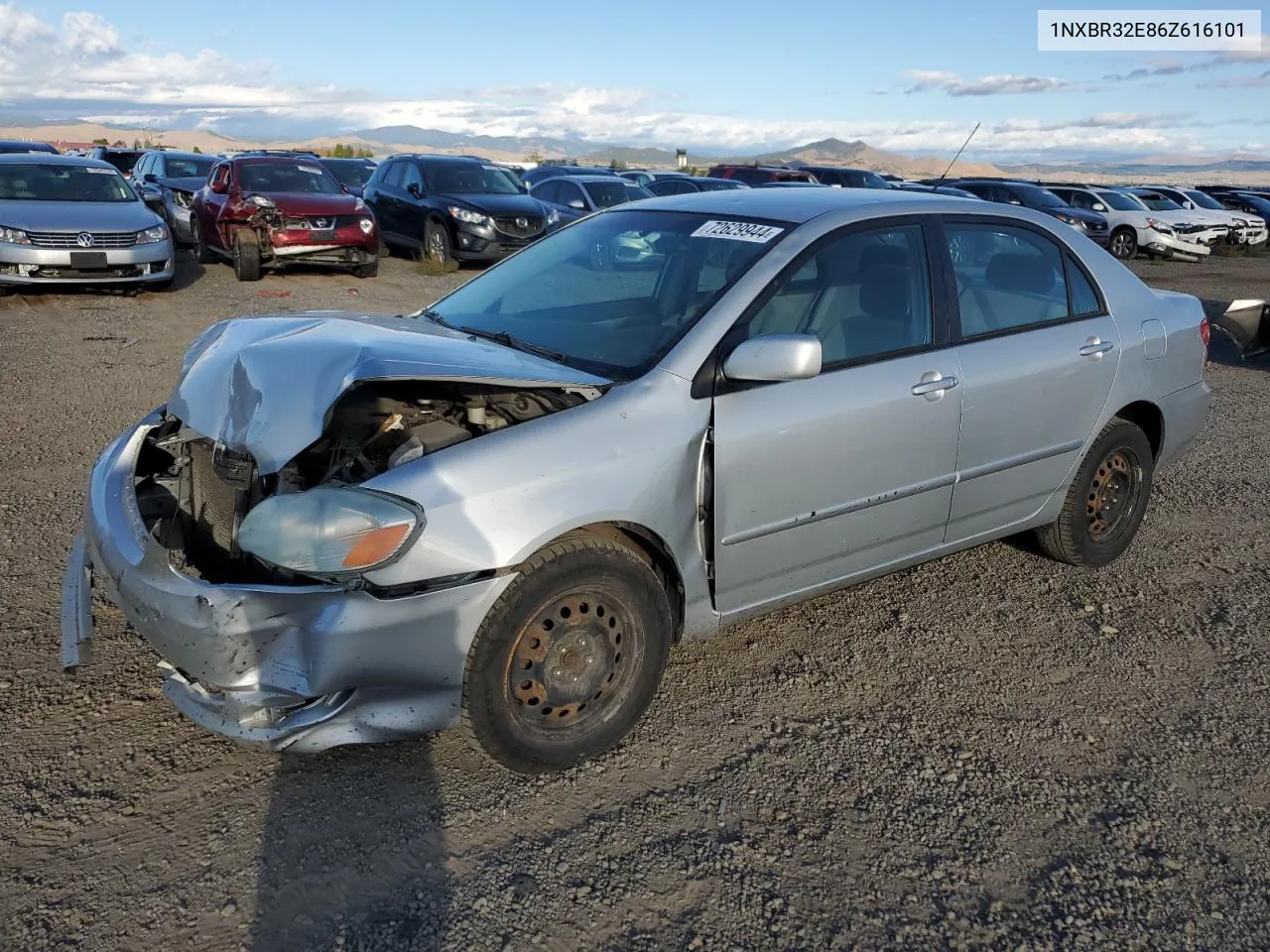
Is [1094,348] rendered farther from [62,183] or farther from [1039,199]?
[1039,199]

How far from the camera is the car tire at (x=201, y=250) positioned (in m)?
14.5

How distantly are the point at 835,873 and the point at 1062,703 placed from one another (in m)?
1.36

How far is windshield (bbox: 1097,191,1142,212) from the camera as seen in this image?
23859 millimetres

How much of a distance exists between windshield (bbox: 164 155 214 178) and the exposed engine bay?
647 inches

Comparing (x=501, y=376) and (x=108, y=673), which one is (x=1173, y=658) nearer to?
(x=501, y=376)

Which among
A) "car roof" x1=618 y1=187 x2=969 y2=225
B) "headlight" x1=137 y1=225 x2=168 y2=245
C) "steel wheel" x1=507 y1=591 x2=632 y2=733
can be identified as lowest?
"steel wheel" x1=507 y1=591 x2=632 y2=733

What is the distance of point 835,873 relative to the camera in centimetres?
268

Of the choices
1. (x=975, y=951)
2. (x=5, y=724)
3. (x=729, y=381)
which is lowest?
(x=975, y=951)

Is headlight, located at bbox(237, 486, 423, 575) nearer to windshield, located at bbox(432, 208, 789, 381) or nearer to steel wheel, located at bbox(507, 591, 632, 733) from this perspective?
steel wheel, located at bbox(507, 591, 632, 733)

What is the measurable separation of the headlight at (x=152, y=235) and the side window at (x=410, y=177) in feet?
15.4

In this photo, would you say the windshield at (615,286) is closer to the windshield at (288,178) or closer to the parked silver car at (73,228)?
the parked silver car at (73,228)

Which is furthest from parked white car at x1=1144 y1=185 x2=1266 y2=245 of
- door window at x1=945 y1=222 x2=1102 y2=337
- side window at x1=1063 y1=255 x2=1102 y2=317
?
door window at x1=945 y1=222 x2=1102 y2=337

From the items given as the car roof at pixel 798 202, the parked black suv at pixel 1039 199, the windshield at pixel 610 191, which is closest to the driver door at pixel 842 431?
the car roof at pixel 798 202

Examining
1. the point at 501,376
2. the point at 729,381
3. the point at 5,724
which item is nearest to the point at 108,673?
the point at 5,724
